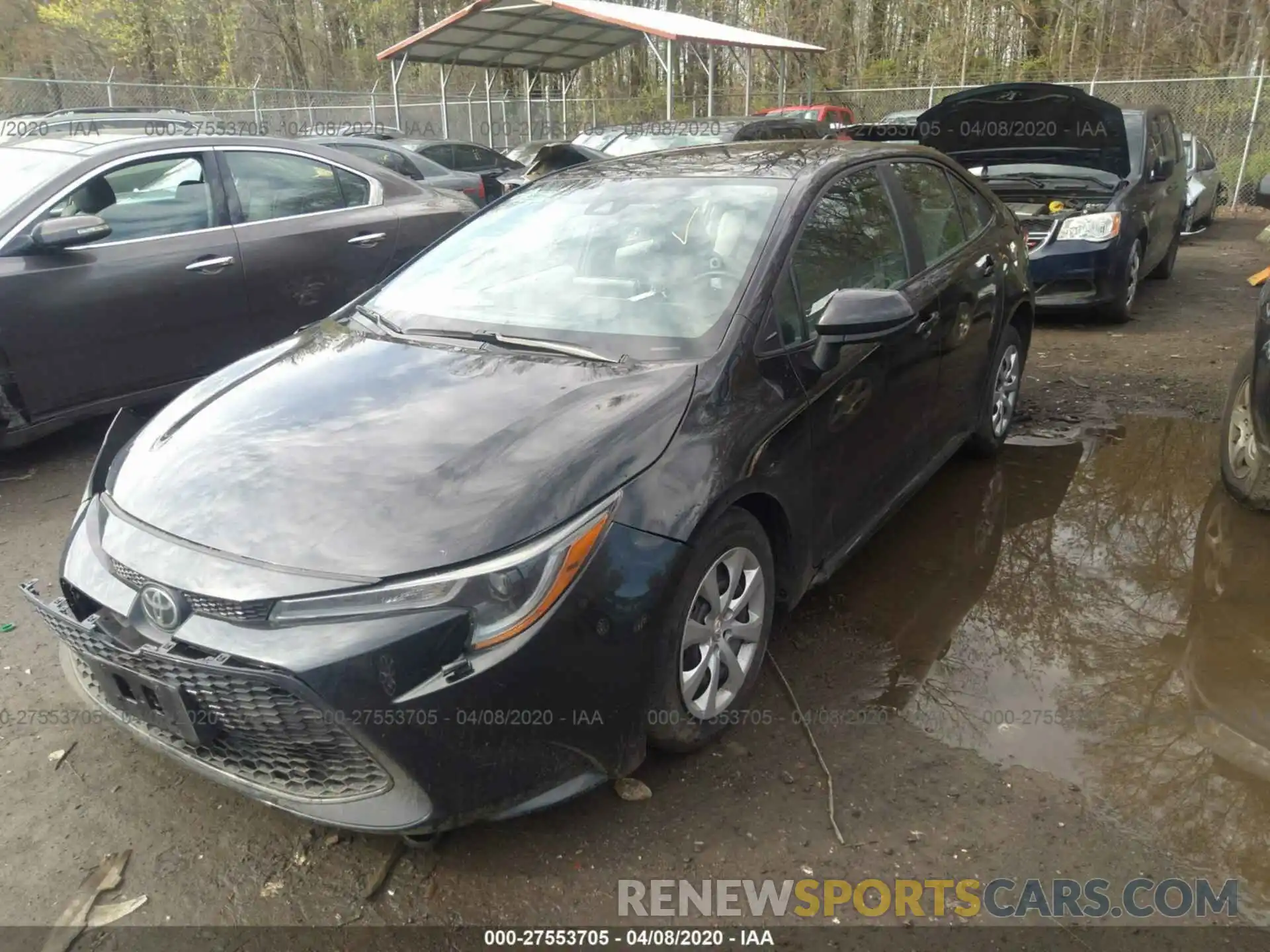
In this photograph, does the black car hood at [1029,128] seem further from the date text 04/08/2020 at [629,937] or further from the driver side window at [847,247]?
the date text 04/08/2020 at [629,937]

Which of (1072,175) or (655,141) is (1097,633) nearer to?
(1072,175)

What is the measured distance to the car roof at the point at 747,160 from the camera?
3395 millimetres

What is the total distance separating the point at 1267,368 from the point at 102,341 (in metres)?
5.44

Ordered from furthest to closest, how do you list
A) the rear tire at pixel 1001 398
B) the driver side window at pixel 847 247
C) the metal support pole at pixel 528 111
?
the metal support pole at pixel 528 111 → the rear tire at pixel 1001 398 → the driver side window at pixel 847 247

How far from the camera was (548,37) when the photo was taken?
684 inches

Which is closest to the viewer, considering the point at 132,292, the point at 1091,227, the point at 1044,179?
the point at 132,292

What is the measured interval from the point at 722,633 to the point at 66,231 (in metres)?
3.92

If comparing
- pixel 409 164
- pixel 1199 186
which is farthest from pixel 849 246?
pixel 1199 186

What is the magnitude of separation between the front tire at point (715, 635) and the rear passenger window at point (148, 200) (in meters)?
3.98

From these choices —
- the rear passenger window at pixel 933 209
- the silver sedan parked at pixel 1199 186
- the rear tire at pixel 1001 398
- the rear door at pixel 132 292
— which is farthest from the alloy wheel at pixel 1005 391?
the silver sedan parked at pixel 1199 186

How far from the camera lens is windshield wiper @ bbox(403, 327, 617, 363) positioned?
9.24 ft

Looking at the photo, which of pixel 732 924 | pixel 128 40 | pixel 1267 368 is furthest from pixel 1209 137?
pixel 128 40

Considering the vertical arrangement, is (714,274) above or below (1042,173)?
below

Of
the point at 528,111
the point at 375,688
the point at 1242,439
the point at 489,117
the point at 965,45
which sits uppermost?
the point at 965,45
